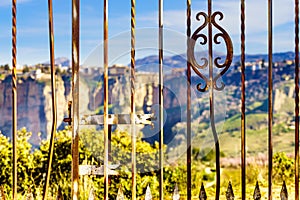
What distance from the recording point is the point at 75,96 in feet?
8.03

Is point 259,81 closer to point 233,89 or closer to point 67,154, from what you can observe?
point 233,89

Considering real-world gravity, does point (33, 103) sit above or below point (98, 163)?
above

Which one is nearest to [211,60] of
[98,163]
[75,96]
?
[75,96]

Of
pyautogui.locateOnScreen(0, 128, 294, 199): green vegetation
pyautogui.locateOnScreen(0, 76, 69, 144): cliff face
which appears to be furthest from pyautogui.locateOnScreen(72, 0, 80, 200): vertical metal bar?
pyautogui.locateOnScreen(0, 76, 69, 144): cliff face

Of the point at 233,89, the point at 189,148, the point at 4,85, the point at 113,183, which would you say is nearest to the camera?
the point at 189,148

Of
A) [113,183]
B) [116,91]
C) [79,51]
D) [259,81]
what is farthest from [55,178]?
[259,81]

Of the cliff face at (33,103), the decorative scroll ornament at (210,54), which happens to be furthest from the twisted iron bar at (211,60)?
the cliff face at (33,103)

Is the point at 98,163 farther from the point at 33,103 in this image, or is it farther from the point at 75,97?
the point at 33,103

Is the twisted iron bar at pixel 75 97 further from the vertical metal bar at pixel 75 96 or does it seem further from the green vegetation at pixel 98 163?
the green vegetation at pixel 98 163

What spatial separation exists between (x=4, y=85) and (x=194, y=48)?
738 cm

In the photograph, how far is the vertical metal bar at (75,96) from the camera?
2.43 m

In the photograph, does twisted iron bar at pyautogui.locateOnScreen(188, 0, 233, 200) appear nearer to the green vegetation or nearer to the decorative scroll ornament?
the decorative scroll ornament

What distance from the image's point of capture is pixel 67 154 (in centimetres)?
582

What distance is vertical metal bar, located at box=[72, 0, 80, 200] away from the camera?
2434mm
